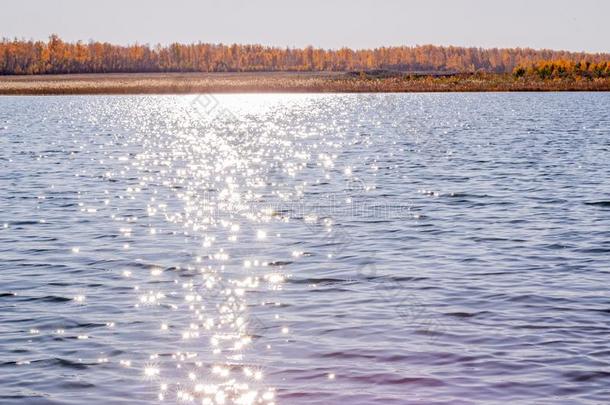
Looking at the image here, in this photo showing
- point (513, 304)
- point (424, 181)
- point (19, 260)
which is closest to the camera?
point (513, 304)

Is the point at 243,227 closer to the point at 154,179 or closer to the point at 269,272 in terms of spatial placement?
the point at 269,272

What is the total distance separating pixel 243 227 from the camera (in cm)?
2795

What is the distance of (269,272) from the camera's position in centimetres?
2102

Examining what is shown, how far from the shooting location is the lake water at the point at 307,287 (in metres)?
13.6

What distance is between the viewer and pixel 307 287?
19.4 m

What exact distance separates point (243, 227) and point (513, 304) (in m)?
11.5

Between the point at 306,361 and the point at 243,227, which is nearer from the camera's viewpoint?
the point at 306,361

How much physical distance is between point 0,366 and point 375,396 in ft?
16.8

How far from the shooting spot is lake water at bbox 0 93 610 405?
13555 millimetres

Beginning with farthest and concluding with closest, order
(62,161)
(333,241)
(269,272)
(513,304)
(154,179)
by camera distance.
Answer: (62,161) → (154,179) → (333,241) → (269,272) → (513,304)

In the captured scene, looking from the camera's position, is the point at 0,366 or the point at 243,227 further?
the point at 243,227

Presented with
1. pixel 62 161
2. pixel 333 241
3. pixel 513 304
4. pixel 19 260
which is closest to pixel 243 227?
pixel 333 241

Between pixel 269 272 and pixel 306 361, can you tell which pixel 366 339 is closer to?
pixel 306 361

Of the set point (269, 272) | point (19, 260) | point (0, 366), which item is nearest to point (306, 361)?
point (0, 366)
